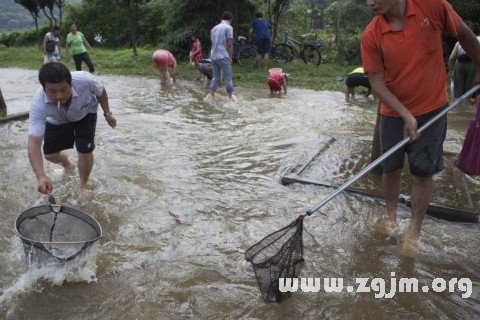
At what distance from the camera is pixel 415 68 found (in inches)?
117

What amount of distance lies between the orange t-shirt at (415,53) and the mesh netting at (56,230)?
86.9 inches

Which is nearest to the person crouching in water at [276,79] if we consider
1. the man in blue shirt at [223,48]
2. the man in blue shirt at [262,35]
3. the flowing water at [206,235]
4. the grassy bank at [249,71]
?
the man in blue shirt at [223,48]

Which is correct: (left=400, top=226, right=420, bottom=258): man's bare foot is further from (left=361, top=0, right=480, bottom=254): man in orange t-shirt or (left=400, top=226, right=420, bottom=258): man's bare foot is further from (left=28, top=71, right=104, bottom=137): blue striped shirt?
(left=28, top=71, right=104, bottom=137): blue striped shirt

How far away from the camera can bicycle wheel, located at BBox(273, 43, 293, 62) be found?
15719 mm

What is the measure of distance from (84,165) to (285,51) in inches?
491

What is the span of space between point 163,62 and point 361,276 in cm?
943

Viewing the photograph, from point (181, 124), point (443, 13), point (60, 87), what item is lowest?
point (181, 124)

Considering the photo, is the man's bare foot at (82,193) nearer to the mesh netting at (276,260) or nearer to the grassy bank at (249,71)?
the mesh netting at (276,260)

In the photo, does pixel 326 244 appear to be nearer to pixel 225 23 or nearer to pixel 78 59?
pixel 225 23

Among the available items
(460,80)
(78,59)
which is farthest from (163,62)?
(460,80)

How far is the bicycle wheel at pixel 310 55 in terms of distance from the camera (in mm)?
15428

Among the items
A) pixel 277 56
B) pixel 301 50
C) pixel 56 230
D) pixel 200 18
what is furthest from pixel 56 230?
pixel 200 18

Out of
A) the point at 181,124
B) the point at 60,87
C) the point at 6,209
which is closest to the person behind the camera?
the point at 60,87

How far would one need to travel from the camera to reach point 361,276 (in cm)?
312
